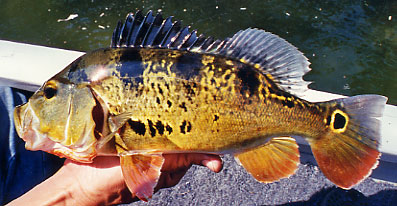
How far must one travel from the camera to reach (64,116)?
1547 mm

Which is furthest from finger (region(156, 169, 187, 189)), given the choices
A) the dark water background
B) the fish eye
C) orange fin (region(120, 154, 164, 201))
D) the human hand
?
the dark water background

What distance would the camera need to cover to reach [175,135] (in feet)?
5.10

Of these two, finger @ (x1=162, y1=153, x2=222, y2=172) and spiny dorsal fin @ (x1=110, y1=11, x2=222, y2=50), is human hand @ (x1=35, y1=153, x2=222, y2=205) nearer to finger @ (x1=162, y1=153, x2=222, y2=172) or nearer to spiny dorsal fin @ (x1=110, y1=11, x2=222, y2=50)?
finger @ (x1=162, y1=153, x2=222, y2=172)

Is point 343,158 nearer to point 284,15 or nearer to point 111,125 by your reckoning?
point 111,125

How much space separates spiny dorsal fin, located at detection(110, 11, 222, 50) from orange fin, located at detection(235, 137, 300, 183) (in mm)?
550

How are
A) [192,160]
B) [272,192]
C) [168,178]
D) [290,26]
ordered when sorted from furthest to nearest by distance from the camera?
[290,26] < [272,192] < [168,178] < [192,160]

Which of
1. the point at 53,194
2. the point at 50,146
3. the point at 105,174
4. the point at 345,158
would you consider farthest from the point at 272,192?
the point at 50,146

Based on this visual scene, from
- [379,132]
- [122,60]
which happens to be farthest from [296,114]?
[122,60]

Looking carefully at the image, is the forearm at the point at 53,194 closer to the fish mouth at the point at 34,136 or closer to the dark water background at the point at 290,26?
the fish mouth at the point at 34,136

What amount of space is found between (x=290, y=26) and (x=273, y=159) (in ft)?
14.4

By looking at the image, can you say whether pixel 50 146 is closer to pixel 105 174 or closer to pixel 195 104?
pixel 105 174

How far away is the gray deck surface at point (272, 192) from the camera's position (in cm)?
260

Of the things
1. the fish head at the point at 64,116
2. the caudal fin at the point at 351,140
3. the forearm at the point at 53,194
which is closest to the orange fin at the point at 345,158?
the caudal fin at the point at 351,140

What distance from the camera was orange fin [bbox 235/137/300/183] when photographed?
1649 mm
